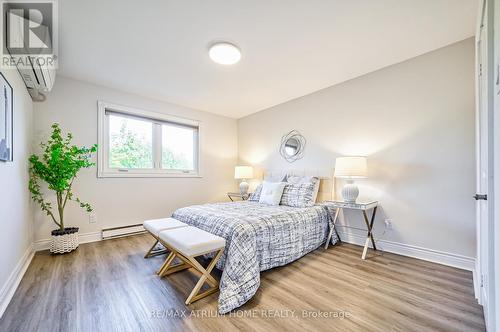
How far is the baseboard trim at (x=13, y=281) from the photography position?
1598mm

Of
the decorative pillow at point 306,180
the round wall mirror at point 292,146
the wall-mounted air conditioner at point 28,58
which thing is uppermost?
the wall-mounted air conditioner at point 28,58

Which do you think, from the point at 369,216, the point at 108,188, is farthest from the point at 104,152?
the point at 369,216

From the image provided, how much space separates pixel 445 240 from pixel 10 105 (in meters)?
4.48

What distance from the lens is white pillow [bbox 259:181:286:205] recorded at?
3252 millimetres

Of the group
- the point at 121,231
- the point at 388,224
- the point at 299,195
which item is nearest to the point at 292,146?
the point at 299,195

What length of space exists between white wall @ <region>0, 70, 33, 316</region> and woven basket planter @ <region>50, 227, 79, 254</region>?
230mm

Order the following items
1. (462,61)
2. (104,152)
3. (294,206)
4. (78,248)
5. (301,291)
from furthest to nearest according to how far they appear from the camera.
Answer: (104,152) < (294,206) < (78,248) < (462,61) < (301,291)

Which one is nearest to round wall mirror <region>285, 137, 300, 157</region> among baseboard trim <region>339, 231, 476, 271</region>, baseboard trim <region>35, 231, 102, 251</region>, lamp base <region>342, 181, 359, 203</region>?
lamp base <region>342, 181, 359, 203</region>

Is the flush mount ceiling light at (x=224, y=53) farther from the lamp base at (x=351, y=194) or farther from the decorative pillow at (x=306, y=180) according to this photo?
the lamp base at (x=351, y=194)

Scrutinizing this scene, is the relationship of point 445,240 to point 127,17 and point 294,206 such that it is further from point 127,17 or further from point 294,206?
point 127,17

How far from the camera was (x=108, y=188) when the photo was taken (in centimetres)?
334

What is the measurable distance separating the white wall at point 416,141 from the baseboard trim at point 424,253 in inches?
2.0

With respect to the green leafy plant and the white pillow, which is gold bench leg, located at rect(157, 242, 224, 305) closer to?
the white pillow

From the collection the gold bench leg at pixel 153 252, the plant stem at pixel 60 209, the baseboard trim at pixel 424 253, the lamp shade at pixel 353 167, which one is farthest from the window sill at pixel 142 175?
the baseboard trim at pixel 424 253
